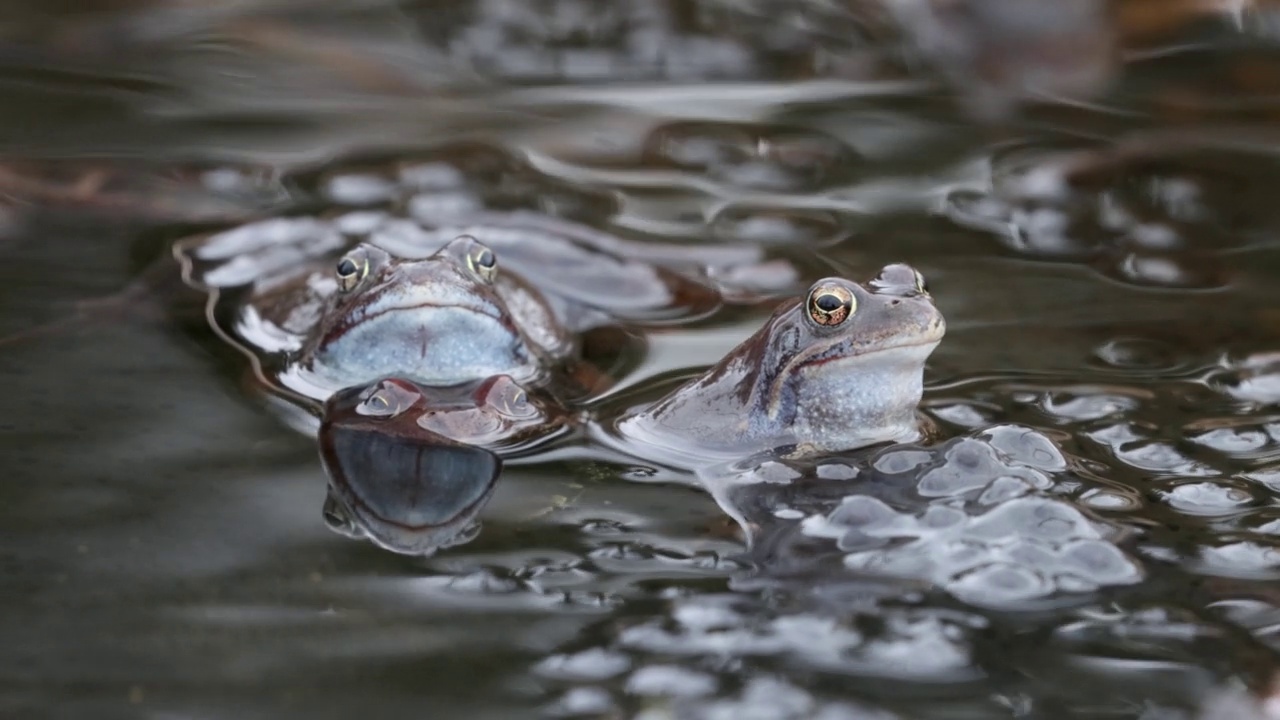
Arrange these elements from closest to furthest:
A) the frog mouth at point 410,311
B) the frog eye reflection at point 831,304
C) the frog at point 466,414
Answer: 1. the frog eye reflection at point 831,304
2. the frog at point 466,414
3. the frog mouth at point 410,311

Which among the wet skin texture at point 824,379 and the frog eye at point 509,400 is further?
the frog eye at point 509,400

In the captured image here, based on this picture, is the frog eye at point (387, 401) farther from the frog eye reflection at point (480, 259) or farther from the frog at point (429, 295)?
the frog eye reflection at point (480, 259)

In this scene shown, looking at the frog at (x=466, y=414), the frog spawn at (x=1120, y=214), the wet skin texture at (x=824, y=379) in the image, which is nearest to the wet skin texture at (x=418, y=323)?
the frog at (x=466, y=414)

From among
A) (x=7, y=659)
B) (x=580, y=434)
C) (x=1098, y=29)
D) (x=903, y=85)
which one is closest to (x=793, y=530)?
(x=580, y=434)

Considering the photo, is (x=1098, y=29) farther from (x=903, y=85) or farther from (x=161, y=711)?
(x=161, y=711)

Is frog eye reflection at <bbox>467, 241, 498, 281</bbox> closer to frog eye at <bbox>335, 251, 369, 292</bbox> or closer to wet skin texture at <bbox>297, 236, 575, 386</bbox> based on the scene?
wet skin texture at <bbox>297, 236, 575, 386</bbox>

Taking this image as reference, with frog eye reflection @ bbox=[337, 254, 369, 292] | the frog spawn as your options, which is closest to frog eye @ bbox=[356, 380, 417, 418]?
frog eye reflection @ bbox=[337, 254, 369, 292]
